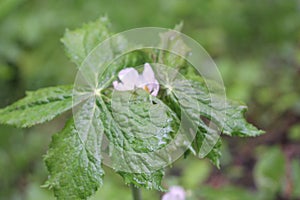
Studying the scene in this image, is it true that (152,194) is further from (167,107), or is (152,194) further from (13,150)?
(167,107)

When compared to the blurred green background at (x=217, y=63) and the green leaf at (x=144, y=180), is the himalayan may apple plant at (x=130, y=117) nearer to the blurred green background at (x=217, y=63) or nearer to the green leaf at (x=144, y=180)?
the green leaf at (x=144, y=180)

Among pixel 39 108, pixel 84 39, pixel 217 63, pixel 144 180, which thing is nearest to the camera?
pixel 144 180

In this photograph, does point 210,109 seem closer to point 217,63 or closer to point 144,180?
point 144,180

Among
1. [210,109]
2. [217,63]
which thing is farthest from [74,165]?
[217,63]

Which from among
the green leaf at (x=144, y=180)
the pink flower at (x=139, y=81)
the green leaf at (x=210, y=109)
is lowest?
the green leaf at (x=144, y=180)

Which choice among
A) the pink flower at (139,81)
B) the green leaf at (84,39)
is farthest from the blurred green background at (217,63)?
the pink flower at (139,81)
